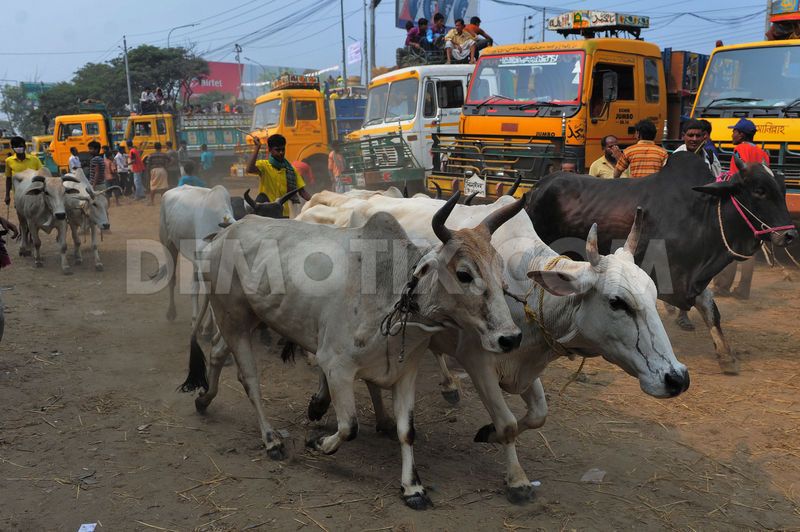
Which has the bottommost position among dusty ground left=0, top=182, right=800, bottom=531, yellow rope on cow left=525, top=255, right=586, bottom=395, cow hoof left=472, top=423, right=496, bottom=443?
dusty ground left=0, top=182, right=800, bottom=531

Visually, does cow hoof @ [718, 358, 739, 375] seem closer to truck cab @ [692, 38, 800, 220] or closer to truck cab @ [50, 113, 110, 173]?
truck cab @ [692, 38, 800, 220]

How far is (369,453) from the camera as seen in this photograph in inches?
165

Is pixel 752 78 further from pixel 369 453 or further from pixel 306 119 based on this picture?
pixel 306 119

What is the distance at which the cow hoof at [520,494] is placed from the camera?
3.55 m

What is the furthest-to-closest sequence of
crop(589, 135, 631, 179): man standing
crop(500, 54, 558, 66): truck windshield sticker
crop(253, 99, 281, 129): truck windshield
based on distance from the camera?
crop(253, 99, 281, 129): truck windshield
crop(500, 54, 558, 66): truck windshield sticker
crop(589, 135, 631, 179): man standing

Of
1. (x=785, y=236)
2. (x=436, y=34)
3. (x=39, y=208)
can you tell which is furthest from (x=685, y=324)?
(x=436, y=34)

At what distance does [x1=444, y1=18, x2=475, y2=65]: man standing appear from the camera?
13109mm

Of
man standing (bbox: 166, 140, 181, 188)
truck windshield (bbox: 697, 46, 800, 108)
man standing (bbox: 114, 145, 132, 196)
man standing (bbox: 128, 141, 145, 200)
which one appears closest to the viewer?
truck windshield (bbox: 697, 46, 800, 108)

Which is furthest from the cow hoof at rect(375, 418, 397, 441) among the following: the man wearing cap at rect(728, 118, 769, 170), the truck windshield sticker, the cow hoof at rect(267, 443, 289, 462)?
the truck windshield sticker

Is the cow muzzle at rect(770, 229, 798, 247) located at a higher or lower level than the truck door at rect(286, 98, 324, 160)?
lower

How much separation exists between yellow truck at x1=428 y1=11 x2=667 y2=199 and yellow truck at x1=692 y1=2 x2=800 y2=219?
1.13 meters

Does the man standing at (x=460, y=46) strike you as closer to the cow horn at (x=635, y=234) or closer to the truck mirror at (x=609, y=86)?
the truck mirror at (x=609, y=86)

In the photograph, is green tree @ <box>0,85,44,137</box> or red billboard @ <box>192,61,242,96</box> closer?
green tree @ <box>0,85,44,137</box>

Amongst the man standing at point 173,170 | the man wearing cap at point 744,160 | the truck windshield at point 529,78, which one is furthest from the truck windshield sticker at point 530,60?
the man standing at point 173,170
